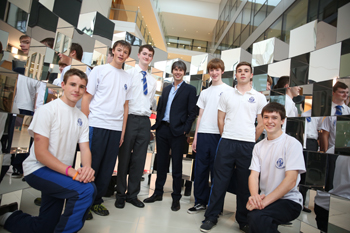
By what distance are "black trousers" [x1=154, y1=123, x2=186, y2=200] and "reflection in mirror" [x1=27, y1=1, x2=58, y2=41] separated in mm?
1485

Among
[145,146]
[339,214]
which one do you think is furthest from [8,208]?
[339,214]

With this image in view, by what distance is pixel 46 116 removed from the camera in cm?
155

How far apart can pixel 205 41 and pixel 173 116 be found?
16.7 meters

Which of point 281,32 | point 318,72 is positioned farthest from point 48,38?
point 281,32

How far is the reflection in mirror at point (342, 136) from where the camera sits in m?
1.94

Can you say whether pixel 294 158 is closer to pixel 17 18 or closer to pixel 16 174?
pixel 16 174

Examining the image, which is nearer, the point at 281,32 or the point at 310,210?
the point at 310,210

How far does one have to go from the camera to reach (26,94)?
6.68 ft

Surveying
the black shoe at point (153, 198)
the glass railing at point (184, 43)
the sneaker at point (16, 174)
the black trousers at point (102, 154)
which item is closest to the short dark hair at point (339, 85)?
the black trousers at point (102, 154)

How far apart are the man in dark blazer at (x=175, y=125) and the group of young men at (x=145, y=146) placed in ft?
0.04

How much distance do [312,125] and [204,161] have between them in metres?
1.09

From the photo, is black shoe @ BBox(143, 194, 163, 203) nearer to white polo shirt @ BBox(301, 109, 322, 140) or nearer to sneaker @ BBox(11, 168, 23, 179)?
sneaker @ BBox(11, 168, 23, 179)

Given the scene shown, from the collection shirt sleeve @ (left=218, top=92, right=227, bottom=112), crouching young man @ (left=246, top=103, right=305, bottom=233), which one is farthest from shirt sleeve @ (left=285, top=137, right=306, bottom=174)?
shirt sleeve @ (left=218, top=92, right=227, bottom=112)

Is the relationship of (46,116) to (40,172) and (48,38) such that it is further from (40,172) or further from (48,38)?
(48,38)
